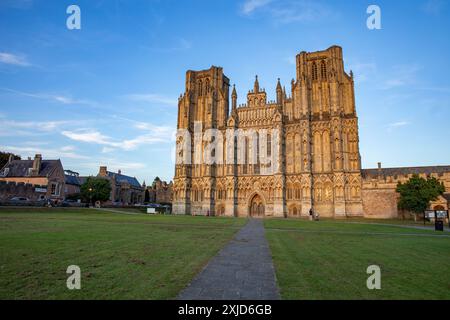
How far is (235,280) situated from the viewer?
296 inches

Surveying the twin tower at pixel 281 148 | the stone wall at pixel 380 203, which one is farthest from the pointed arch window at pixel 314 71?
the stone wall at pixel 380 203

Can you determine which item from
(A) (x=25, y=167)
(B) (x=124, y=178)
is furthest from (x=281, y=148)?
(B) (x=124, y=178)

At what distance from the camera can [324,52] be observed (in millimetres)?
56969

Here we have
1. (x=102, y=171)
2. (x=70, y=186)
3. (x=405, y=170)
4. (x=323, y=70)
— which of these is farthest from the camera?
(x=102, y=171)

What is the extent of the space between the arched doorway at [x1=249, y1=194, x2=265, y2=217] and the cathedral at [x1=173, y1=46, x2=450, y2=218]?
20 centimetres

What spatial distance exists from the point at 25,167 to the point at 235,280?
80.7 m

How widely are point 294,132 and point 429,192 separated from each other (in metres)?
24.2

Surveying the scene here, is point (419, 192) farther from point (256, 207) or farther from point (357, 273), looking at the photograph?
point (357, 273)

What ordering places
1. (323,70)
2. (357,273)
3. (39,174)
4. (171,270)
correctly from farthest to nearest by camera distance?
(39,174) → (323,70) → (357,273) → (171,270)

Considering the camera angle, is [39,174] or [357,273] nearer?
[357,273]

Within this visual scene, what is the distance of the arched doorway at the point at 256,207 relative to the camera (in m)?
57.2

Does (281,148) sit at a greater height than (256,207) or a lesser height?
greater

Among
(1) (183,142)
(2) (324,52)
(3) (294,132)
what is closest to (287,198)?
(3) (294,132)

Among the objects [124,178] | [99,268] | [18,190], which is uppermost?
[124,178]
